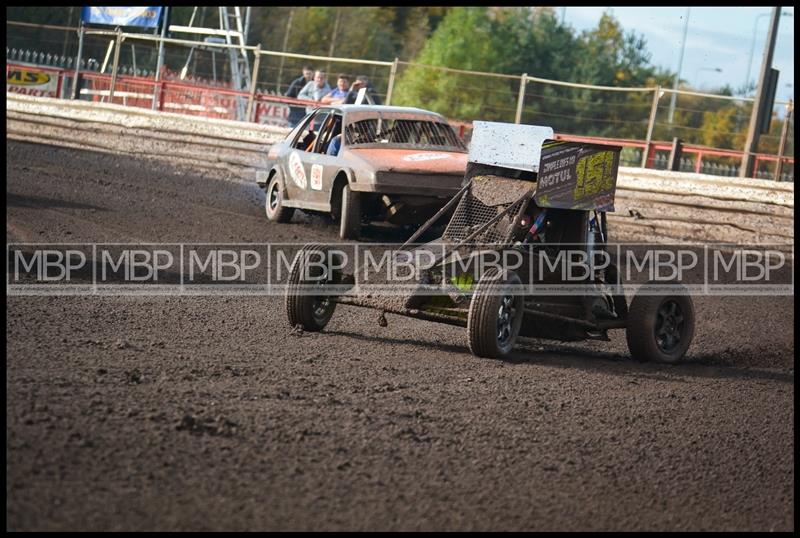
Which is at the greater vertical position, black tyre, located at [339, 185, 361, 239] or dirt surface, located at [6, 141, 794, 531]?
black tyre, located at [339, 185, 361, 239]

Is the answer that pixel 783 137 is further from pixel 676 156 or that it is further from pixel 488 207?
pixel 488 207

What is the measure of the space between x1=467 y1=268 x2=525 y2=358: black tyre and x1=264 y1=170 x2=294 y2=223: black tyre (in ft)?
20.1

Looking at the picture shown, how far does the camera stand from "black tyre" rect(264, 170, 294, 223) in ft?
39.5

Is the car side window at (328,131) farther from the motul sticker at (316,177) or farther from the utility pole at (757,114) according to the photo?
the utility pole at (757,114)

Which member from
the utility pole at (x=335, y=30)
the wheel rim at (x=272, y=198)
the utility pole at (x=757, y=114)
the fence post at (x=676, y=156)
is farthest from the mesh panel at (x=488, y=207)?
the utility pole at (x=335, y=30)

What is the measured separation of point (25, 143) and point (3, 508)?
17.5 metres

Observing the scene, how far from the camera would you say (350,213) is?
10.5 meters

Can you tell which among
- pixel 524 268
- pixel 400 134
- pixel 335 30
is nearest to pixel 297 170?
pixel 400 134

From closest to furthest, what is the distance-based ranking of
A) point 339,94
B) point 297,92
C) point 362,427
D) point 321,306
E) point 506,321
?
point 362,427
point 506,321
point 321,306
point 339,94
point 297,92

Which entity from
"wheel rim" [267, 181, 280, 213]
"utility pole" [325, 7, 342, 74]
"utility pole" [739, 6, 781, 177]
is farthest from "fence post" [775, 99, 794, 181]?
"utility pole" [325, 7, 342, 74]

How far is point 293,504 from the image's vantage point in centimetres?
340

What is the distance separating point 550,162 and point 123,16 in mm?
20737

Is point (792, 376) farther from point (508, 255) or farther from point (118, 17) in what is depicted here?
point (118, 17)

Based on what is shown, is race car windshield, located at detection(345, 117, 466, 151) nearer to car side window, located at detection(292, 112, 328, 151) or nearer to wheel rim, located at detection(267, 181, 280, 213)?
car side window, located at detection(292, 112, 328, 151)
